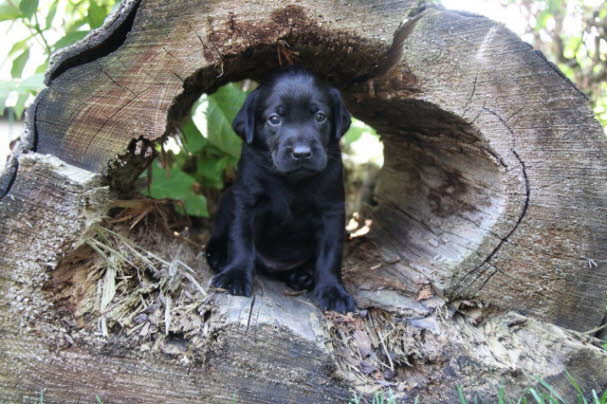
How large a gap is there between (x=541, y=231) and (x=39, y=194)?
85.7 inches

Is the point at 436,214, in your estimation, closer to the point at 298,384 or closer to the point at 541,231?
the point at 541,231

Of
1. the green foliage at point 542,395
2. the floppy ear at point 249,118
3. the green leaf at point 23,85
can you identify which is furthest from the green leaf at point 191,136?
the green foliage at point 542,395

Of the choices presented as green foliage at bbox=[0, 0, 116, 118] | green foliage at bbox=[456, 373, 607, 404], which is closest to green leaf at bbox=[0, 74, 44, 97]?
green foliage at bbox=[0, 0, 116, 118]

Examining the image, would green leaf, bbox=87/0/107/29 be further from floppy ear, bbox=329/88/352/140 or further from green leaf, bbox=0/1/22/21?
floppy ear, bbox=329/88/352/140

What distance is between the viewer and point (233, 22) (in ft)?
7.56

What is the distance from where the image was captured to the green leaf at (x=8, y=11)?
2.66m

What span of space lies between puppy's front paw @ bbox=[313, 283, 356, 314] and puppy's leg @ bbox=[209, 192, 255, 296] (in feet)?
1.23

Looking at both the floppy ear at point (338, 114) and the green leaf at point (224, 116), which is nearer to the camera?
the floppy ear at point (338, 114)

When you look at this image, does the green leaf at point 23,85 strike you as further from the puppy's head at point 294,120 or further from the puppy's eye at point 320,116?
the puppy's eye at point 320,116

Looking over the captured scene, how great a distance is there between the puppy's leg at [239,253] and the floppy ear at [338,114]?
647mm

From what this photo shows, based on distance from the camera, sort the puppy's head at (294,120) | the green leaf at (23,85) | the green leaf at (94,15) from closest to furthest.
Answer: the green leaf at (23,85) < the puppy's head at (294,120) < the green leaf at (94,15)

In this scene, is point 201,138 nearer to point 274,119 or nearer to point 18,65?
point 274,119

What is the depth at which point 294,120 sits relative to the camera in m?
2.75

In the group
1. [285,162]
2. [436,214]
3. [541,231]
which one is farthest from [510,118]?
[285,162]
